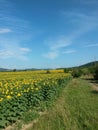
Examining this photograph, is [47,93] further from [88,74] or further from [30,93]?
[88,74]

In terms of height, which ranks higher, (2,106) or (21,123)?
(2,106)

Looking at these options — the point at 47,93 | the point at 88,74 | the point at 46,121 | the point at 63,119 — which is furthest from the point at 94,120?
the point at 88,74

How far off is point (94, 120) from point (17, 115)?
115 inches

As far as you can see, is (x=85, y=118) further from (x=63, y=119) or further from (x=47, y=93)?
(x=47, y=93)

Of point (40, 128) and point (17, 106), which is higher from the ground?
point (17, 106)

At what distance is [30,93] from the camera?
11164 millimetres

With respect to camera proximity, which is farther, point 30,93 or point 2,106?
point 30,93

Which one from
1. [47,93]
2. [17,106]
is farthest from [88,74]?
[17,106]

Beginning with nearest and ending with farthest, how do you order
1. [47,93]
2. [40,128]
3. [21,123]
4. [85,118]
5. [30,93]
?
[40,128] < [21,123] < [85,118] < [30,93] < [47,93]

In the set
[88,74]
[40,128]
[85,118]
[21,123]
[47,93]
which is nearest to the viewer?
[40,128]

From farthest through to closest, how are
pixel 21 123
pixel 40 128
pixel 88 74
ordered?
pixel 88 74
pixel 21 123
pixel 40 128

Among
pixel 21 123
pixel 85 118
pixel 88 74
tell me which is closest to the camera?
pixel 21 123

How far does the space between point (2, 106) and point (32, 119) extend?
1696 mm

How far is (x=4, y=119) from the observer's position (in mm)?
8156
